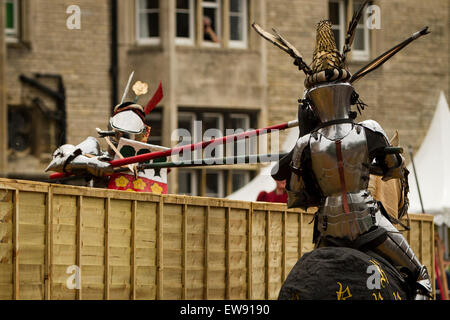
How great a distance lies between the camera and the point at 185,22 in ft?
73.6

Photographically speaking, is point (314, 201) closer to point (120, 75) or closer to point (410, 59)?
point (120, 75)

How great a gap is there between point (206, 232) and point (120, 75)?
12697 mm

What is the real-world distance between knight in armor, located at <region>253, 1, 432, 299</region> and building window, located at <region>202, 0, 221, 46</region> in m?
14.2

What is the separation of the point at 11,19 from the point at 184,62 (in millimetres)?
3243

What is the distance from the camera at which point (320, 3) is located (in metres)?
23.3

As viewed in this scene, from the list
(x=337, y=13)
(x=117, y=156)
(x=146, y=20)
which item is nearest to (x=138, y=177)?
(x=117, y=156)

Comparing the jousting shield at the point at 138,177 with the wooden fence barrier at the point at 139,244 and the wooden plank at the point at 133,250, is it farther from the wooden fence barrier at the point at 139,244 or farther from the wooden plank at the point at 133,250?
the wooden plank at the point at 133,250

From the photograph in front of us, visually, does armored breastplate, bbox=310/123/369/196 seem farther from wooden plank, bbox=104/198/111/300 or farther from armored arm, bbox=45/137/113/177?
armored arm, bbox=45/137/113/177

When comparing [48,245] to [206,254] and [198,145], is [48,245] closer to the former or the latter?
[198,145]

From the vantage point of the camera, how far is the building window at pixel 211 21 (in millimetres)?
22469

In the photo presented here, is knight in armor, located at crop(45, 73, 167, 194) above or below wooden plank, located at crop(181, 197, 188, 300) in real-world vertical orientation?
above

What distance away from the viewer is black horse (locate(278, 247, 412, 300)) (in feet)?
24.2

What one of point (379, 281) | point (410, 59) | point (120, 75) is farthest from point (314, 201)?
point (410, 59)

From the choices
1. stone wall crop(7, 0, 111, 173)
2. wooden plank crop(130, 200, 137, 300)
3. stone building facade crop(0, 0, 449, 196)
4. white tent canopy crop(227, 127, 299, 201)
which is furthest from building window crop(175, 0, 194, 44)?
wooden plank crop(130, 200, 137, 300)
